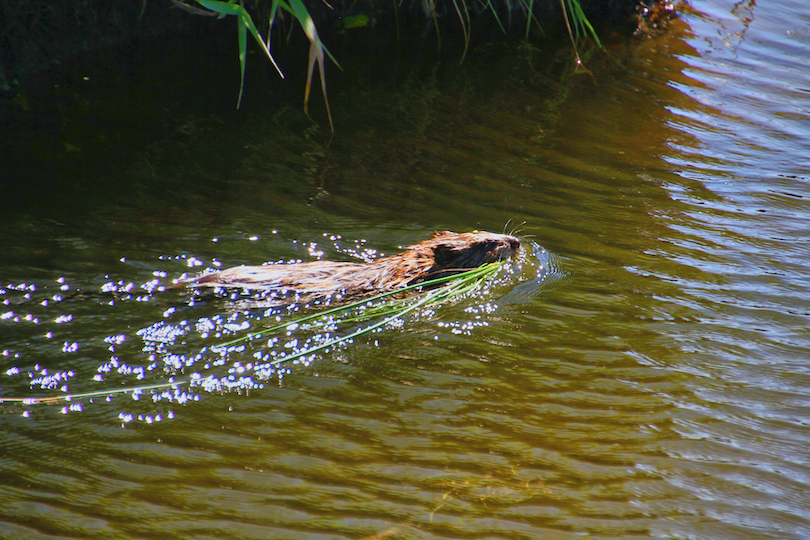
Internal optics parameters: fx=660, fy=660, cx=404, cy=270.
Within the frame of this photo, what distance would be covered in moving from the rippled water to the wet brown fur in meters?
0.21

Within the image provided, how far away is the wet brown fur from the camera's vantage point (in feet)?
13.1

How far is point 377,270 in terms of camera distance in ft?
13.5

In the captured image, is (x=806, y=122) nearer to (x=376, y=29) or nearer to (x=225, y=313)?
(x=376, y=29)

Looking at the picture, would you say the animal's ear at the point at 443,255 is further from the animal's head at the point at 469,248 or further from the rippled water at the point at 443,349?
the rippled water at the point at 443,349

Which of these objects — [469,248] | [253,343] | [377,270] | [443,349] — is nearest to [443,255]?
[469,248]

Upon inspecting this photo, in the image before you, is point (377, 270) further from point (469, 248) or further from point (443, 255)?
point (469, 248)

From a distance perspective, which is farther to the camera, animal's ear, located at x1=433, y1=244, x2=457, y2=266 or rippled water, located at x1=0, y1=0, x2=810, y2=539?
animal's ear, located at x1=433, y1=244, x2=457, y2=266

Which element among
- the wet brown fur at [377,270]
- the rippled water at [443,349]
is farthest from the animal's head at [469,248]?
the rippled water at [443,349]

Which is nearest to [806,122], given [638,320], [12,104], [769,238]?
[769,238]

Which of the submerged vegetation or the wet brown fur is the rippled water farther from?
the wet brown fur

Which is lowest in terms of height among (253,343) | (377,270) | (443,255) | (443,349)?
(253,343)

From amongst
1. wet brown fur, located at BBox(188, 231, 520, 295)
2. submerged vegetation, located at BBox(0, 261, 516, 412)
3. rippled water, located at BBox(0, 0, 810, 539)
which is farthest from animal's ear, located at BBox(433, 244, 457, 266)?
rippled water, located at BBox(0, 0, 810, 539)

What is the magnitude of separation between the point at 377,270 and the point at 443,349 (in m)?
0.81

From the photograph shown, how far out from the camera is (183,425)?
A: 2.88m
